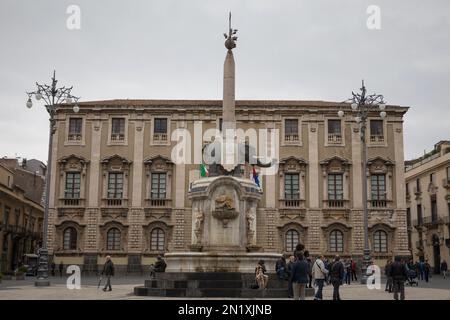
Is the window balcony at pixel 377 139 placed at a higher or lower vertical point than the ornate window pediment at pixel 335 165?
higher

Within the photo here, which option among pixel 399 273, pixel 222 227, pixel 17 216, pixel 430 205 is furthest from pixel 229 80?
pixel 430 205

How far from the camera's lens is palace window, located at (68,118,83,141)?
41.9 metres

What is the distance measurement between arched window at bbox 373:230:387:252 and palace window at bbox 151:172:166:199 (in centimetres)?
1492

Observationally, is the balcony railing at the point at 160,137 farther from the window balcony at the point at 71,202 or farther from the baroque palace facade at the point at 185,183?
the window balcony at the point at 71,202

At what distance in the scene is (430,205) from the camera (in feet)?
162

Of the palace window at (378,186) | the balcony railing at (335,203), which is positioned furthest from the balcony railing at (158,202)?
the palace window at (378,186)

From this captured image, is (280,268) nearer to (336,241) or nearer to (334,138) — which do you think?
(336,241)

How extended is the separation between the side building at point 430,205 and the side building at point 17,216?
32.6m

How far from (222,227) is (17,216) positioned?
→ 3258cm

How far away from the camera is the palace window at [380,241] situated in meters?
40.2

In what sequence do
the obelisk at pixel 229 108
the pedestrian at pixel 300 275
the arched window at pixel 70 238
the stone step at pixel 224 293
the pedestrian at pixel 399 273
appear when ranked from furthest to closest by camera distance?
1. the arched window at pixel 70 238
2. the obelisk at pixel 229 108
3. the stone step at pixel 224 293
4. the pedestrian at pixel 399 273
5. the pedestrian at pixel 300 275
